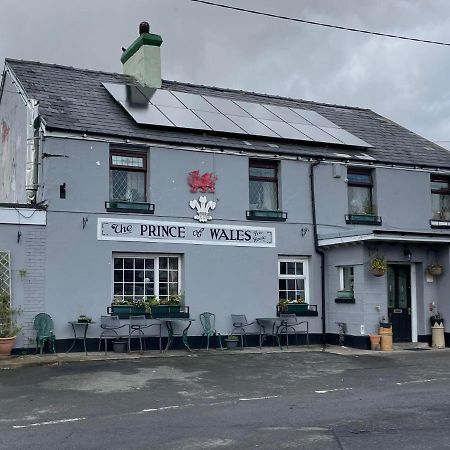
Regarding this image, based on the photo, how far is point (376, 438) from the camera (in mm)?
7250

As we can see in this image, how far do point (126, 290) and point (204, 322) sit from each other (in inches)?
84.0

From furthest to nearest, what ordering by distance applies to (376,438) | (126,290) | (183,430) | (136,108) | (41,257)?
(136,108) < (126,290) < (41,257) < (183,430) < (376,438)

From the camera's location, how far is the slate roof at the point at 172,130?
16.4m

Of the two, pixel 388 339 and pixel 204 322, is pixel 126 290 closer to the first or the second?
pixel 204 322

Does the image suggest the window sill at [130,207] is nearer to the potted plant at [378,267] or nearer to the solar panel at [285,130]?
the solar panel at [285,130]

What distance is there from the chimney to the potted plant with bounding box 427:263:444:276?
970 cm

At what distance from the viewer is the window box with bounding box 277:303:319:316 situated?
17.5 m

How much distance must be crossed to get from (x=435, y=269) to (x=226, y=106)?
779cm

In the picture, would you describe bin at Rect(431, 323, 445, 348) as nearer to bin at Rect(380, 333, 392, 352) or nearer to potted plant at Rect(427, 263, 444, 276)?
potted plant at Rect(427, 263, 444, 276)

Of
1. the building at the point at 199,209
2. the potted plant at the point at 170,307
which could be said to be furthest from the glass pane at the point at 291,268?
the potted plant at the point at 170,307

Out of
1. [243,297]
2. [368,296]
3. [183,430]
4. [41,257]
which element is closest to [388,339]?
[368,296]

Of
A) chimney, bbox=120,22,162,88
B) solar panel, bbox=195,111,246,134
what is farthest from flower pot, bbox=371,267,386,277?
chimney, bbox=120,22,162,88

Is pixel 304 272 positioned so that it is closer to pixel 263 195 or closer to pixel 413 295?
pixel 263 195

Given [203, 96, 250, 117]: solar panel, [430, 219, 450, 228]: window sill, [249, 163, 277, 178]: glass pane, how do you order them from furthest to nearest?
1. [430, 219, 450, 228]: window sill
2. [203, 96, 250, 117]: solar panel
3. [249, 163, 277, 178]: glass pane
